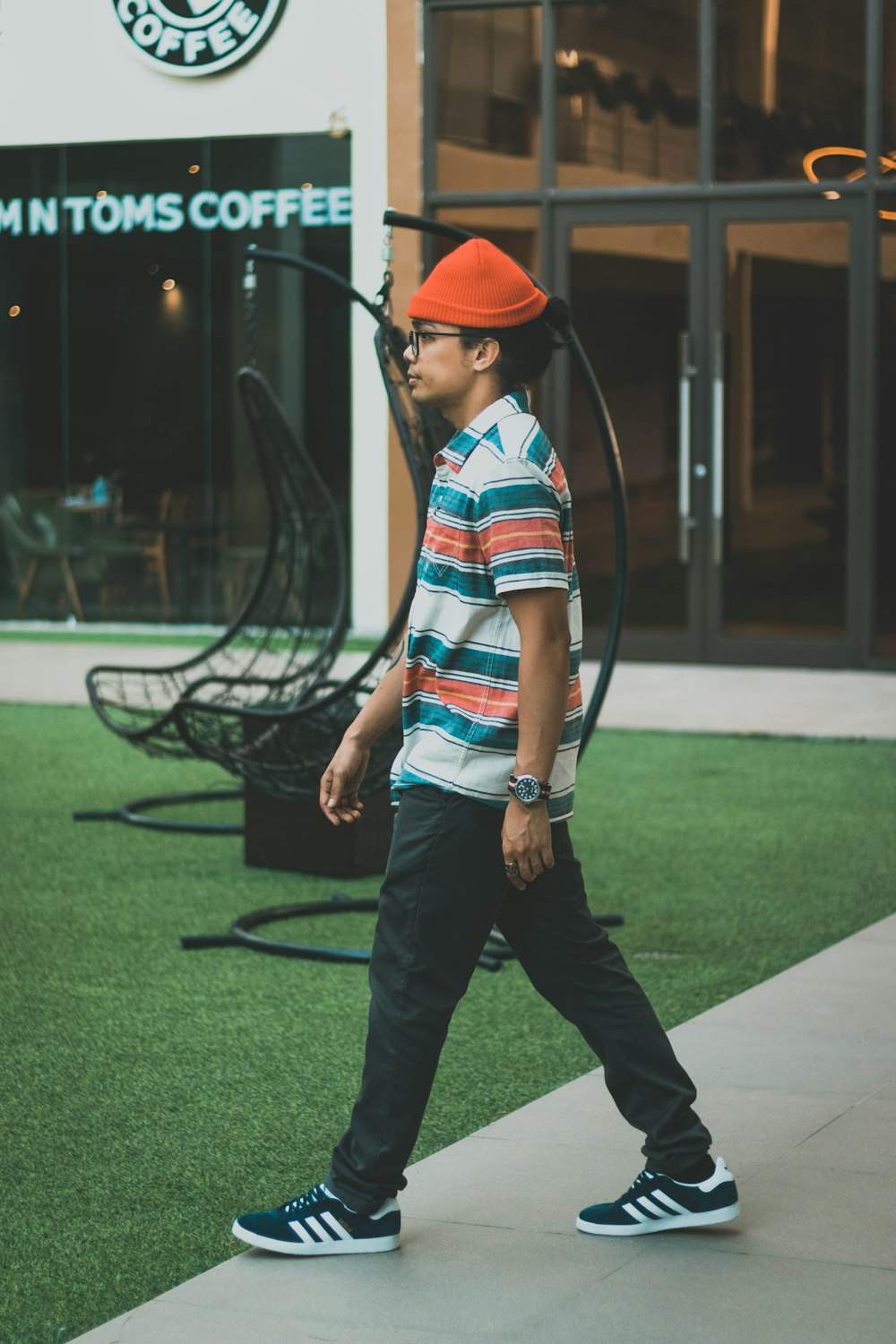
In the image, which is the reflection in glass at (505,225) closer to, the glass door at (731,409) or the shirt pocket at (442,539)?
the glass door at (731,409)

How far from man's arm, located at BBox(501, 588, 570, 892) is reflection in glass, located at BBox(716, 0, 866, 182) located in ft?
31.5

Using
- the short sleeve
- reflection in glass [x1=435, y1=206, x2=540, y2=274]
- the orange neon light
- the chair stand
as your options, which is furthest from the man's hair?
reflection in glass [x1=435, y1=206, x2=540, y2=274]

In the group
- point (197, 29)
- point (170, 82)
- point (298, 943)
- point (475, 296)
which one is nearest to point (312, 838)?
point (298, 943)

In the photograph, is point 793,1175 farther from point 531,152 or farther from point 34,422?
point 34,422

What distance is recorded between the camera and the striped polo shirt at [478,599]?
2756 millimetres

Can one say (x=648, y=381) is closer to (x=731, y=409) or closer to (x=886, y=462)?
(x=731, y=409)

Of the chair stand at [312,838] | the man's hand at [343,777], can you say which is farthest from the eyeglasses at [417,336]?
the chair stand at [312,838]

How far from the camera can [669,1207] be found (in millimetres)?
2969

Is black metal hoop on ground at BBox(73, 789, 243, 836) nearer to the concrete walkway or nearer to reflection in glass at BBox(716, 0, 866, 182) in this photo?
the concrete walkway

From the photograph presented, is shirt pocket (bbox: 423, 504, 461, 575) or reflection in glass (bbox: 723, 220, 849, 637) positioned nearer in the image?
shirt pocket (bbox: 423, 504, 461, 575)

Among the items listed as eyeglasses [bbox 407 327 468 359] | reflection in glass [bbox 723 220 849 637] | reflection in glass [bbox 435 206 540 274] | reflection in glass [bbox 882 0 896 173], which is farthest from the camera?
reflection in glass [bbox 435 206 540 274]

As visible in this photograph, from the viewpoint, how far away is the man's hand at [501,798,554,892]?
274 cm

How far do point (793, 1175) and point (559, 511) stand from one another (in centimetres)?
127

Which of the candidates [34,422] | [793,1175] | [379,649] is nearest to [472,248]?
[793,1175]
